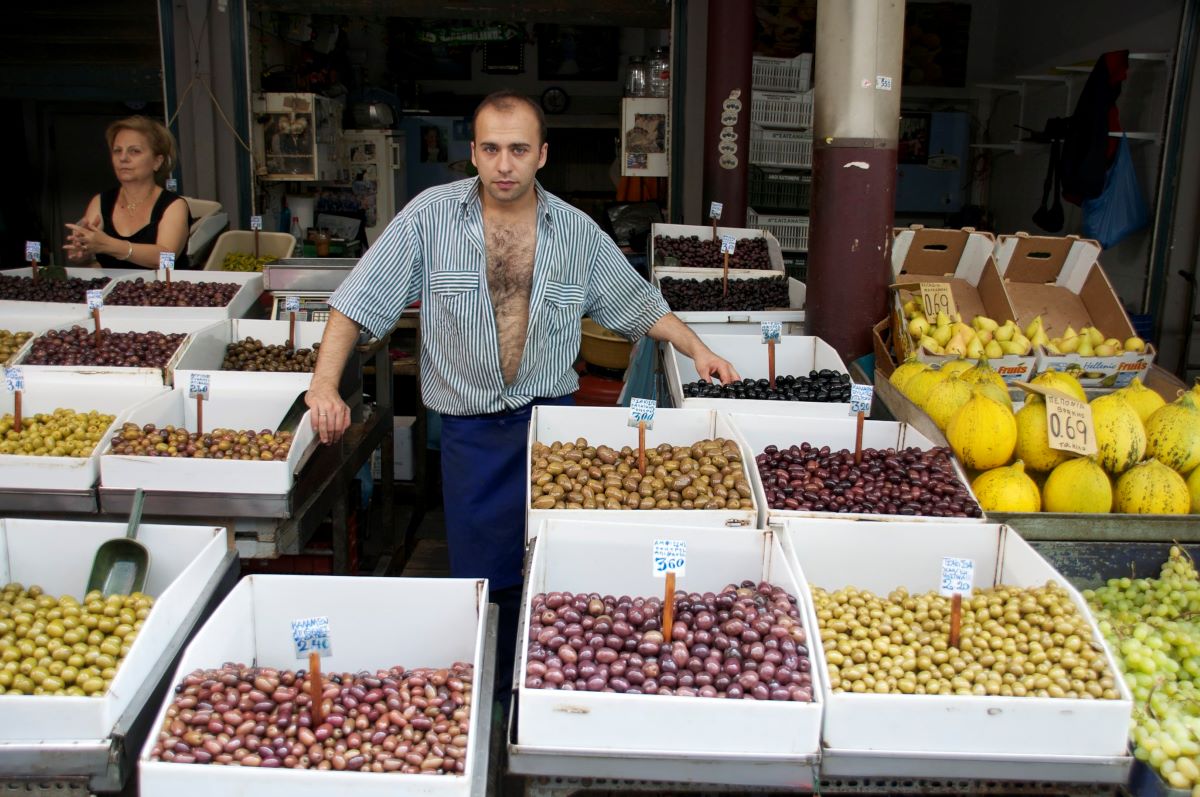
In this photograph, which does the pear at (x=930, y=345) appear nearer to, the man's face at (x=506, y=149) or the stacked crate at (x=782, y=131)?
the man's face at (x=506, y=149)

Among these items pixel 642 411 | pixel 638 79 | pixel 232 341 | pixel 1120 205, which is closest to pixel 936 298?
pixel 642 411

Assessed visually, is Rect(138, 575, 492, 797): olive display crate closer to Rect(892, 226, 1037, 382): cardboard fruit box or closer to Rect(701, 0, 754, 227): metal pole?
Rect(892, 226, 1037, 382): cardboard fruit box

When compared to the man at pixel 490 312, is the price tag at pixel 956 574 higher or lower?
lower

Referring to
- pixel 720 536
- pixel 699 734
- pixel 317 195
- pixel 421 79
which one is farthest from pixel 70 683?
pixel 421 79

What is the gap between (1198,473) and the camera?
2965mm

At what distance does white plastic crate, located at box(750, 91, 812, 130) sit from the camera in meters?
7.25

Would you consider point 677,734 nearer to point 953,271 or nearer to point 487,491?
point 487,491

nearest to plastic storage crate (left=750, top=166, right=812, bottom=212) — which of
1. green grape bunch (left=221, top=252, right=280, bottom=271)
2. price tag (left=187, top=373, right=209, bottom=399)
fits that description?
green grape bunch (left=221, top=252, right=280, bottom=271)

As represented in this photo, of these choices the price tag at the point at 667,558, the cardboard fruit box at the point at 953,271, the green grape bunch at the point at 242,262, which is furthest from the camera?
the green grape bunch at the point at 242,262

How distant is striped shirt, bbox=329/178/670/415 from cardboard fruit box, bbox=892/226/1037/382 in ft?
5.34

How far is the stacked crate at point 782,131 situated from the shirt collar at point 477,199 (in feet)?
14.0

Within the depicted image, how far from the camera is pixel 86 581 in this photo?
2486 mm

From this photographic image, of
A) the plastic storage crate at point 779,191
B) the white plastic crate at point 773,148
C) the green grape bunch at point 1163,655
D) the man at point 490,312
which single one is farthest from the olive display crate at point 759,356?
the plastic storage crate at point 779,191

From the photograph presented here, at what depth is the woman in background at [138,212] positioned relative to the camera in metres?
4.69
